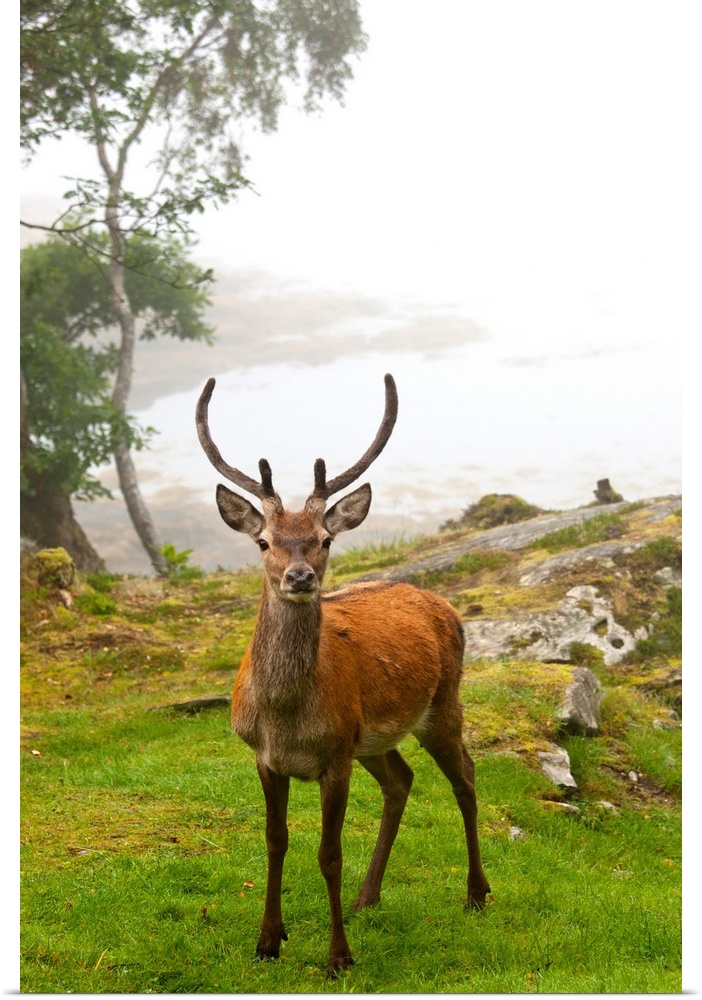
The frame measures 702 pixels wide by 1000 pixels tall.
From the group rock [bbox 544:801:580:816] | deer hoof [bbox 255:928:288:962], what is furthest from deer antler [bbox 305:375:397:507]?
rock [bbox 544:801:580:816]

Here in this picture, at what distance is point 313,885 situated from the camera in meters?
6.59

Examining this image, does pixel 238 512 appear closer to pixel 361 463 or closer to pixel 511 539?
pixel 361 463

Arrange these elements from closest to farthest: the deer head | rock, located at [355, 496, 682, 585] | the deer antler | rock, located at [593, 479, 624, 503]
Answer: the deer head → the deer antler → rock, located at [355, 496, 682, 585] → rock, located at [593, 479, 624, 503]

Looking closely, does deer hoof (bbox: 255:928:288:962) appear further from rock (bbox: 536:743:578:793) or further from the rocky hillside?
rock (bbox: 536:743:578:793)

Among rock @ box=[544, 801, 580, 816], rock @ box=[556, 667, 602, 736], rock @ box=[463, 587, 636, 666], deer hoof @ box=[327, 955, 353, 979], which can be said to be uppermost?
rock @ box=[463, 587, 636, 666]

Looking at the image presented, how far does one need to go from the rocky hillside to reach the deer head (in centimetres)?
405

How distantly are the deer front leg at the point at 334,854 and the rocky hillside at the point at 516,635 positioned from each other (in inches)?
135

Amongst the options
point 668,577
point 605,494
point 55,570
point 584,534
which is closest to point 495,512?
point 605,494

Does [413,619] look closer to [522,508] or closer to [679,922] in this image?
[679,922]

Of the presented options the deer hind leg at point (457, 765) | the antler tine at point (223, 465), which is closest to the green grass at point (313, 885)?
the deer hind leg at point (457, 765)

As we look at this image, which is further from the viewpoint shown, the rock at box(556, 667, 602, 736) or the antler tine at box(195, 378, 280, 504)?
the rock at box(556, 667, 602, 736)

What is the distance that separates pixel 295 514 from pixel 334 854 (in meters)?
1.81

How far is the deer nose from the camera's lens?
5141mm
